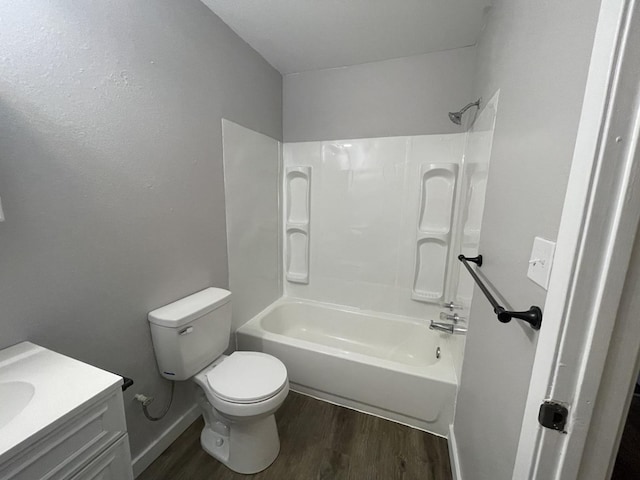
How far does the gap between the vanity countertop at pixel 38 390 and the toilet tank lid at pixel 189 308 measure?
1.39 ft

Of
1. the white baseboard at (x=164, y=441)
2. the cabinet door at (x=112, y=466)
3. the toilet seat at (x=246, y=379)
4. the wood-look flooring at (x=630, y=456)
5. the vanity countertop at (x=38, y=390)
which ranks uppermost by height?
the vanity countertop at (x=38, y=390)

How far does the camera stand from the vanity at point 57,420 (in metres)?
0.53

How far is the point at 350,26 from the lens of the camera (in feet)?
5.01

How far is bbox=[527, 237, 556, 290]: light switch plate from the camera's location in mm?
545

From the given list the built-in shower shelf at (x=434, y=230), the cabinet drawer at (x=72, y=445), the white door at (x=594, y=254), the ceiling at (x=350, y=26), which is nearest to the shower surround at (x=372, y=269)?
the built-in shower shelf at (x=434, y=230)

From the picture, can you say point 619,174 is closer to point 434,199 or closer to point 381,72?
point 434,199

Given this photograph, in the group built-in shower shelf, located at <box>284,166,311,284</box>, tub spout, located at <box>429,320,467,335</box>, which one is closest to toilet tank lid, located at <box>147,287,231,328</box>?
built-in shower shelf, located at <box>284,166,311,284</box>

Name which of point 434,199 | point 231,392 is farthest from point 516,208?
point 231,392

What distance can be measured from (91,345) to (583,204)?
61.2 inches

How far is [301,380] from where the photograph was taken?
175 centimetres

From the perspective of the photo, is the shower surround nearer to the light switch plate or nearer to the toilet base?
the toilet base

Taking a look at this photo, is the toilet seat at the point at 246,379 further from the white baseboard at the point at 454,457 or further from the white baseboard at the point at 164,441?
the white baseboard at the point at 454,457

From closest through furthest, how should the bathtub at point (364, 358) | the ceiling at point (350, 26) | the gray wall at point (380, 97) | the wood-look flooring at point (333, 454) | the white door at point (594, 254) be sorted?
1. the white door at point (594, 254)
2. the wood-look flooring at point (333, 454)
3. the ceiling at point (350, 26)
4. the bathtub at point (364, 358)
5. the gray wall at point (380, 97)

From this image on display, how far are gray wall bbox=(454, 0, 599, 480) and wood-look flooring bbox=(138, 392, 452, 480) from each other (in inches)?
13.7
